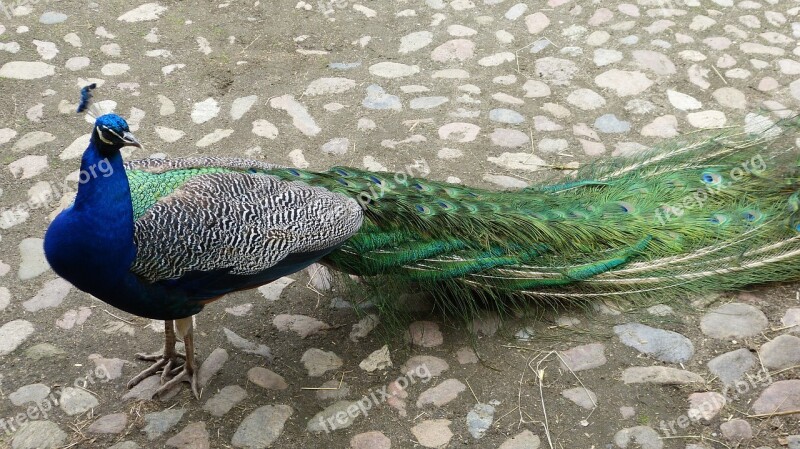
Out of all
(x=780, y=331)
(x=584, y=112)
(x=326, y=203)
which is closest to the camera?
(x=326, y=203)

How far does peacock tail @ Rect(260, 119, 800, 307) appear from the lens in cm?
318

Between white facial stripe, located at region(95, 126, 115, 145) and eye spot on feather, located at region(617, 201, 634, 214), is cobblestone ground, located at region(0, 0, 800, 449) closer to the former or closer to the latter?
eye spot on feather, located at region(617, 201, 634, 214)

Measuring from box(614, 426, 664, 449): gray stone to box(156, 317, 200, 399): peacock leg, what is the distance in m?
1.69

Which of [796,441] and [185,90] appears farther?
[185,90]

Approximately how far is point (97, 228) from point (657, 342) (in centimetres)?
228

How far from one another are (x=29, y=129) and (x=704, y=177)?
373 cm

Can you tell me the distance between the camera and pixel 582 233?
3.33m

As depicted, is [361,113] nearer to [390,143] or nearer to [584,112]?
[390,143]

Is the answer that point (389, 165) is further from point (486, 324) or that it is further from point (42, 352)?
point (42, 352)

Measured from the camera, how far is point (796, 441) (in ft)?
9.26

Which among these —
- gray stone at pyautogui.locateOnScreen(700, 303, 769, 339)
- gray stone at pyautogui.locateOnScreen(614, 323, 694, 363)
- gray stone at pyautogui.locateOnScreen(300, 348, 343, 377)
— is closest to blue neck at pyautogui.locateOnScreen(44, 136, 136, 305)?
gray stone at pyautogui.locateOnScreen(300, 348, 343, 377)

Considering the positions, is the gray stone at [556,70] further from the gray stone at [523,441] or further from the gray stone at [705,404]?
the gray stone at [523,441]

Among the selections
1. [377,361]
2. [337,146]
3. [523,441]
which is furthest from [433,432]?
[337,146]

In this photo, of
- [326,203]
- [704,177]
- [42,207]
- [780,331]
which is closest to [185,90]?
[42,207]
